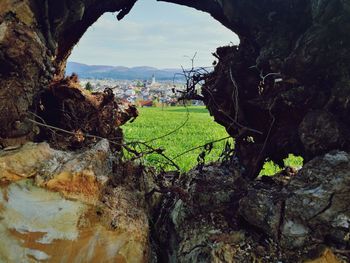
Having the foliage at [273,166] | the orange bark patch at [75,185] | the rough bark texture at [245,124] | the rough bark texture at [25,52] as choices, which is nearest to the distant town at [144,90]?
the rough bark texture at [245,124]

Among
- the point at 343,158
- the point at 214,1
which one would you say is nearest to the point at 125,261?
the point at 343,158

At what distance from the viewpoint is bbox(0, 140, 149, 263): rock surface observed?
2.63 meters

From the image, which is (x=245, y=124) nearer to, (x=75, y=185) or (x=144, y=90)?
(x=75, y=185)

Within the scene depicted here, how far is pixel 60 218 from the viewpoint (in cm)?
266

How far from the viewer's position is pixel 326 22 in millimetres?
2656

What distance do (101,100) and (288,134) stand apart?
1748 millimetres

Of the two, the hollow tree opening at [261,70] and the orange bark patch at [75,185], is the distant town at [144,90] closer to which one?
the hollow tree opening at [261,70]

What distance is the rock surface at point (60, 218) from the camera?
8.63 ft

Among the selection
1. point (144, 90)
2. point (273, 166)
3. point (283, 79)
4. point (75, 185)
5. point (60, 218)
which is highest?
point (283, 79)

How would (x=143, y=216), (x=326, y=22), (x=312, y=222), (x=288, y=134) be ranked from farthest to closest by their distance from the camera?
(x=288, y=134) < (x=143, y=216) < (x=326, y=22) < (x=312, y=222)

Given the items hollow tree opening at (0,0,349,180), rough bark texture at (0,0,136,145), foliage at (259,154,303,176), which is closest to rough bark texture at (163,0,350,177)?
hollow tree opening at (0,0,349,180)

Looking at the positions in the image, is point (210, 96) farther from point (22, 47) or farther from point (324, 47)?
point (22, 47)

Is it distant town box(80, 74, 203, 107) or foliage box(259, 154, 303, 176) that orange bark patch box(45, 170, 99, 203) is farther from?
foliage box(259, 154, 303, 176)

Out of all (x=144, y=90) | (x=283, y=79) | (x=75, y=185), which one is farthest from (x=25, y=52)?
(x=144, y=90)
